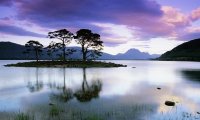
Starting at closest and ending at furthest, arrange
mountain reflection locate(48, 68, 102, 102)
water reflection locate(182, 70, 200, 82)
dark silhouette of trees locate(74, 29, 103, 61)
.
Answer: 1. mountain reflection locate(48, 68, 102, 102)
2. water reflection locate(182, 70, 200, 82)
3. dark silhouette of trees locate(74, 29, 103, 61)

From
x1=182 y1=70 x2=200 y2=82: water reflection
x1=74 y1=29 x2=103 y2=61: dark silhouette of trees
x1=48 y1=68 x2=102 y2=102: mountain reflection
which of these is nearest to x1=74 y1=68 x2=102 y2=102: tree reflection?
x1=48 y1=68 x2=102 y2=102: mountain reflection

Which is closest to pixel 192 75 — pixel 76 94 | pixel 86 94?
pixel 86 94

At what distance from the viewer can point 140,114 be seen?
23000mm

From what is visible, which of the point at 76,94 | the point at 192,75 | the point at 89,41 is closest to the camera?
the point at 76,94

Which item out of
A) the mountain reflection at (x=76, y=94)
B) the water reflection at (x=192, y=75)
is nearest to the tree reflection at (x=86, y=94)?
the mountain reflection at (x=76, y=94)

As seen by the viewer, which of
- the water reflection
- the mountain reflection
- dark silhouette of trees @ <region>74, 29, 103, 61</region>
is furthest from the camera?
dark silhouette of trees @ <region>74, 29, 103, 61</region>

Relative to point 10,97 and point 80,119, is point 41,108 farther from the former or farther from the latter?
point 10,97

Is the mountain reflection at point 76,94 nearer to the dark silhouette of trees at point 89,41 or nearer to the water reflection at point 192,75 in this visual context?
the water reflection at point 192,75

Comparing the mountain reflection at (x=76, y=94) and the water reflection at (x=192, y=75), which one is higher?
the mountain reflection at (x=76, y=94)

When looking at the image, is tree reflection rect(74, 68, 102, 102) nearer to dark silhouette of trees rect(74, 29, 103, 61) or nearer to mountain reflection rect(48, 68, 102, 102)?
mountain reflection rect(48, 68, 102, 102)

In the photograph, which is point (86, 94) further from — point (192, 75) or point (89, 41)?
point (89, 41)

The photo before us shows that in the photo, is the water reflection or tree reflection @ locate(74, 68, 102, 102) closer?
tree reflection @ locate(74, 68, 102, 102)

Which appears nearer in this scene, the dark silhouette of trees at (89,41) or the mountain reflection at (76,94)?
the mountain reflection at (76,94)

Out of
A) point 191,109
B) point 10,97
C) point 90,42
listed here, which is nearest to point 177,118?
point 191,109
